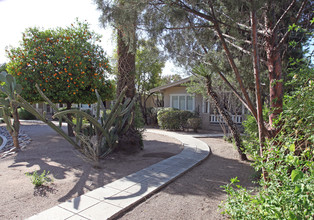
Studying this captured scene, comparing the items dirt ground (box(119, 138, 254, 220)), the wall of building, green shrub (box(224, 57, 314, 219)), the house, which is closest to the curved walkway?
dirt ground (box(119, 138, 254, 220))

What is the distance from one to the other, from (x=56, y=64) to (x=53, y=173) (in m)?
5.94

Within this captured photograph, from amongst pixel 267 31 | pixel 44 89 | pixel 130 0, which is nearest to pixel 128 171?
pixel 130 0

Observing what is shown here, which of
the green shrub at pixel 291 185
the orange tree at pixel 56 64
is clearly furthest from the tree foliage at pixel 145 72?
the green shrub at pixel 291 185

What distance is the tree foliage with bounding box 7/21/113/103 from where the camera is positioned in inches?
354

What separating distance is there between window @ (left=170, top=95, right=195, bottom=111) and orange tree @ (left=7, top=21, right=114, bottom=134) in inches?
334

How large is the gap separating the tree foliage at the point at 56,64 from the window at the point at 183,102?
8.49 m

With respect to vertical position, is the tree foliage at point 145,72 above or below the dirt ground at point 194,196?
above

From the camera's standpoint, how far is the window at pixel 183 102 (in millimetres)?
16503

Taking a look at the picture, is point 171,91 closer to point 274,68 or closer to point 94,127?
point 94,127

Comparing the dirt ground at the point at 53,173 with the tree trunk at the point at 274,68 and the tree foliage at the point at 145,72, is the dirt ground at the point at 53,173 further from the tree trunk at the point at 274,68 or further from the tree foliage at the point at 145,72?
the tree foliage at the point at 145,72

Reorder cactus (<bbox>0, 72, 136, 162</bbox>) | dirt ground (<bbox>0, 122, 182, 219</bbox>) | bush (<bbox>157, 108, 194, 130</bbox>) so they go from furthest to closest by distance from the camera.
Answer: bush (<bbox>157, 108, 194, 130</bbox>)
cactus (<bbox>0, 72, 136, 162</bbox>)
dirt ground (<bbox>0, 122, 182, 219</bbox>)

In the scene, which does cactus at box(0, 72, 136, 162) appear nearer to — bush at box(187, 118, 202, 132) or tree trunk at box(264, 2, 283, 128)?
tree trunk at box(264, 2, 283, 128)

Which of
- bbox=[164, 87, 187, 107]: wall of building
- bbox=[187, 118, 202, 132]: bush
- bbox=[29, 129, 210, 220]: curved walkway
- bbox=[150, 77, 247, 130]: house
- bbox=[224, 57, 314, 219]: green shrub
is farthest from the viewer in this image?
bbox=[164, 87, 187, 107]: wall of building

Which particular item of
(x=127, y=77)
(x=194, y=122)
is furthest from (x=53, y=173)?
(x=194, y=122)
